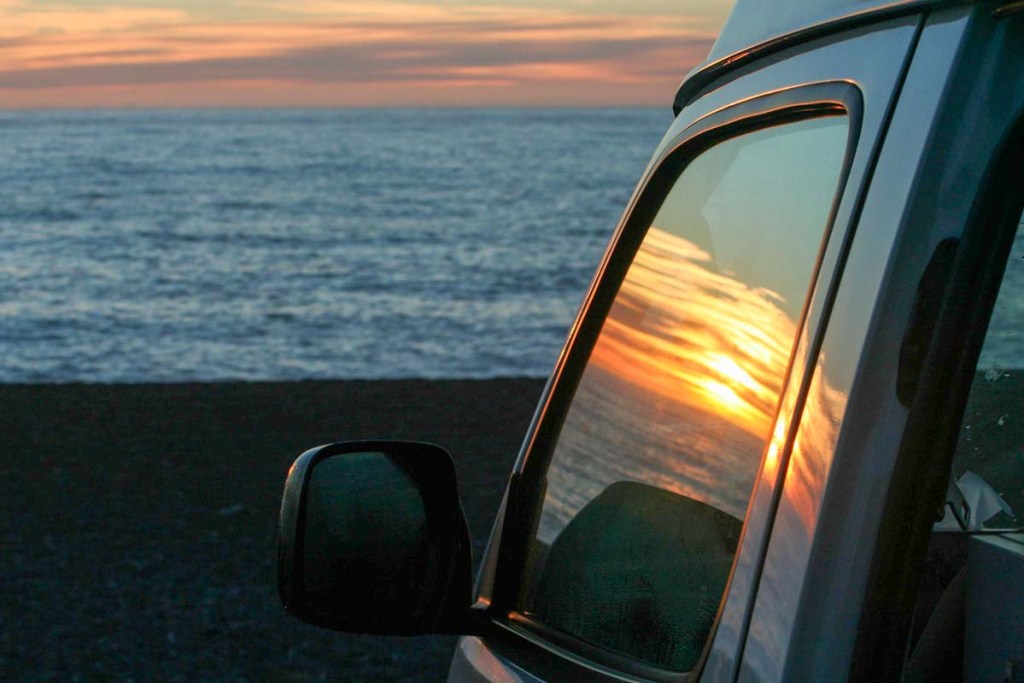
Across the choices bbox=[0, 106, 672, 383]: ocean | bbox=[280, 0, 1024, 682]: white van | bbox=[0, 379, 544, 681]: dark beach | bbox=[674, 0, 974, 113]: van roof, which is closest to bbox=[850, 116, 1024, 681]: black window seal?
bbox=[280, 0, 1024, 682]: white van

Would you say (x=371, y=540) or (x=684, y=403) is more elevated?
(x=684, y=403)

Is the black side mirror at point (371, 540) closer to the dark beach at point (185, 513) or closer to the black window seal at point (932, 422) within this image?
the black window seal at point (932, 422)

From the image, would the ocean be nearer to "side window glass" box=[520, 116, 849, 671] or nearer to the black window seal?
"side window glass" box=[520, 116, 849, 671]

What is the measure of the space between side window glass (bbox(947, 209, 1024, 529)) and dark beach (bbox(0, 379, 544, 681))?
4.18 meters

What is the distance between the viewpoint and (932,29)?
101cm

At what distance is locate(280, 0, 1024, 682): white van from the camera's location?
997 millimetres

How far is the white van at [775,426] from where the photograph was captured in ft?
3.27

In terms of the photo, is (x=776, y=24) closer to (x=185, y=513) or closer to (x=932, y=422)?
(x=932, y=422)

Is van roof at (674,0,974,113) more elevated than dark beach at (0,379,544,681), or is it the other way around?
van roof at (674,0,974,113)

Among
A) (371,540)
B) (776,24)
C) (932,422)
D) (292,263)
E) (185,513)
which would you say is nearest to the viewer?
(932,422)

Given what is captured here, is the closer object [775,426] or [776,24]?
[775,426]

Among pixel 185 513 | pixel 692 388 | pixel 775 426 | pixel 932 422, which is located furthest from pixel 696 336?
pixel 185 513

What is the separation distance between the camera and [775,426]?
3.71 ft

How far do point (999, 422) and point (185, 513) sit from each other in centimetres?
672
